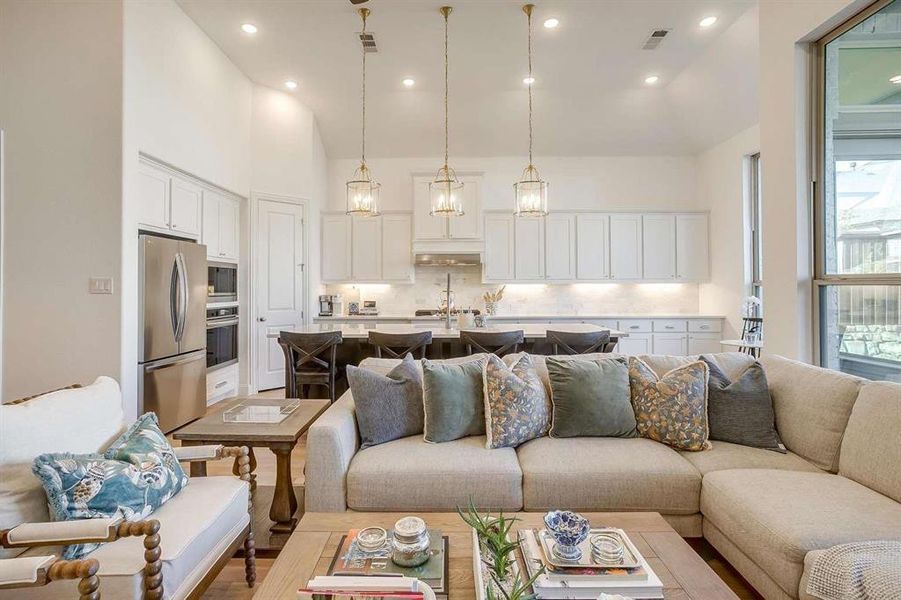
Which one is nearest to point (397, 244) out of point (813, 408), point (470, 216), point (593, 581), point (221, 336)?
point (470, 216)

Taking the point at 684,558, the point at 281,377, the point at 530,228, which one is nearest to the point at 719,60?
the point at 530,228

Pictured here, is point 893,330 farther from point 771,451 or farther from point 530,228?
point 530,228

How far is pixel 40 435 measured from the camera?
62.1 inches

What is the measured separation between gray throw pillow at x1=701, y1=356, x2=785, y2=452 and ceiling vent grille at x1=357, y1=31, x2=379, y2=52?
4.36 metres

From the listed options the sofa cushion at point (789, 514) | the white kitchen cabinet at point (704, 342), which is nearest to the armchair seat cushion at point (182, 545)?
the sofa cushion at point (789, 514)

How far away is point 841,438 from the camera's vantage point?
2.10m

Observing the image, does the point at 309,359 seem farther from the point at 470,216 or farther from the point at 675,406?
the point at 470,216

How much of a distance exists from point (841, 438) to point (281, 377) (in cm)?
548

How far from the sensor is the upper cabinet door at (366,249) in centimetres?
662

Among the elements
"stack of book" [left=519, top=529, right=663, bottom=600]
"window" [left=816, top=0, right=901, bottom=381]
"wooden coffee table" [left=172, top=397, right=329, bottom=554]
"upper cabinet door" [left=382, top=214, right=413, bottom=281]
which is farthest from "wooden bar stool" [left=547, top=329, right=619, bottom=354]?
"upper cabinet door" [left=382, top=214, right=413, bottom=281]

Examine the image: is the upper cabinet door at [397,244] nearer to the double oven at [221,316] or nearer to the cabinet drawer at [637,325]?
the double oven at [221,316]

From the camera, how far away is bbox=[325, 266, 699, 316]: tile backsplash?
22.5 feet

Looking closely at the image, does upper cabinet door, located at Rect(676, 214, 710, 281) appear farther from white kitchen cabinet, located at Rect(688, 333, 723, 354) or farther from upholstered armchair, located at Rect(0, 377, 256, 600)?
upholstered armchair, located at Rect(0, 377, 256, 600)

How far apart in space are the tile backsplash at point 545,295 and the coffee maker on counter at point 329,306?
0.26 m
